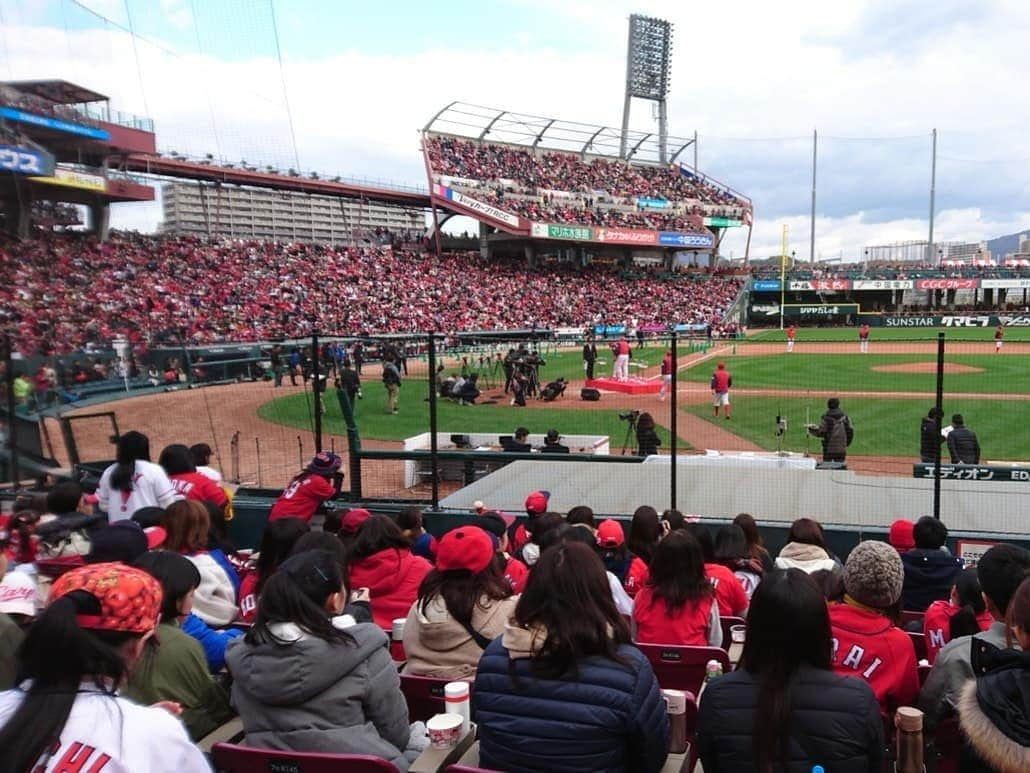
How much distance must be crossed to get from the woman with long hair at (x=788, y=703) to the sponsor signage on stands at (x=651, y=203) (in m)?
72.2

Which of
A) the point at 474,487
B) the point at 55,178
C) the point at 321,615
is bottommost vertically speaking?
the point at 474,487

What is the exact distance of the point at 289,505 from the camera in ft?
24.7

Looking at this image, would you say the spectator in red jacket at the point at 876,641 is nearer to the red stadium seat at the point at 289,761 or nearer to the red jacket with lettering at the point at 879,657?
the red jacket with lettering at the point at 879,657

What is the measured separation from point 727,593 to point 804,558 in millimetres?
681

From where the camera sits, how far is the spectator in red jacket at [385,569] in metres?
5.02

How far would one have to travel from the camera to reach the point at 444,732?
10.1ft

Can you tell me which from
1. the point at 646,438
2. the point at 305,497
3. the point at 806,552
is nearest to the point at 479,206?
the point at 646,438

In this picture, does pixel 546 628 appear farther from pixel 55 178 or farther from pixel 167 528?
pixel 55 178

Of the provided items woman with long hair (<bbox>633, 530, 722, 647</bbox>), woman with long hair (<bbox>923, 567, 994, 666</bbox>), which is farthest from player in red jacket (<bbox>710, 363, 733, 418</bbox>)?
woman with long hair (<bbox>633, 530, 722, 647</bbox>)

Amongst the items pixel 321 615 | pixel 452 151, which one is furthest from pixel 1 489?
pixel 452 151

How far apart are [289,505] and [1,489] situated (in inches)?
220

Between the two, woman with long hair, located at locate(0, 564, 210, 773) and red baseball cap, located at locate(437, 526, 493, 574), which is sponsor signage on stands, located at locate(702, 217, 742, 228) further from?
woman with long hair, located at locate(0, 564, 210, 773)

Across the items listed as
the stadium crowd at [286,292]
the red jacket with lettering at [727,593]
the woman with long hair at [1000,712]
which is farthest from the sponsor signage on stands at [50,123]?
the woman with long hair at [1000,712]

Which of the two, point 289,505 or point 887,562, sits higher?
point 887,562
